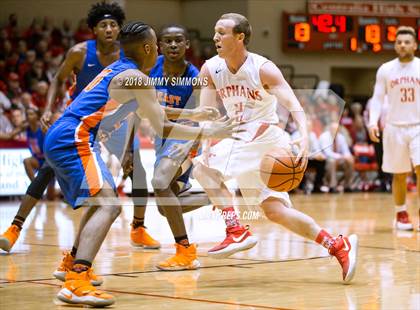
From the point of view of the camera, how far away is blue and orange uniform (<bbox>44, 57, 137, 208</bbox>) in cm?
510

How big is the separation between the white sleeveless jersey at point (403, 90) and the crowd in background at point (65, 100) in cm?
489

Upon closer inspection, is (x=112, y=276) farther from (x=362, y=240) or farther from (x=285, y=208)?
(x=362, y=240)

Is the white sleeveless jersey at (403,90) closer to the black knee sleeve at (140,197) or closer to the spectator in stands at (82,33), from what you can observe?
the black knee sleeve at (140,197)

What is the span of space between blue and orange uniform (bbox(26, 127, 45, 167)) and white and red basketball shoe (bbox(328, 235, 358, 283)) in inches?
329

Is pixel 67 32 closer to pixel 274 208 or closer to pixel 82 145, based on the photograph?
pixel 274 208

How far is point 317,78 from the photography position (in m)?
20.5

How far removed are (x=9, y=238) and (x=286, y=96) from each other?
2.73 m

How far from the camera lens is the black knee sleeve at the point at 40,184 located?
7590 millimetres

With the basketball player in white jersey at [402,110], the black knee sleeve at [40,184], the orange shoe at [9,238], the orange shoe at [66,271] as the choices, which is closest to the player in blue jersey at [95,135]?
the orange shoe at [66,271]

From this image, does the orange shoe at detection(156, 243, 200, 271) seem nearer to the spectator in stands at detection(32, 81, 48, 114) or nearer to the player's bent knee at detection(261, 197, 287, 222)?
the player's bent knee at detection(261, 197, 287, 222)

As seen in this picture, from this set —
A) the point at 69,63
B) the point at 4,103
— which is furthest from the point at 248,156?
the point at 4,103

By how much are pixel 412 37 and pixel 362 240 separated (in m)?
2.40

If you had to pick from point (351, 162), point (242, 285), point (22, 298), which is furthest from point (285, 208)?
point (351, 162)

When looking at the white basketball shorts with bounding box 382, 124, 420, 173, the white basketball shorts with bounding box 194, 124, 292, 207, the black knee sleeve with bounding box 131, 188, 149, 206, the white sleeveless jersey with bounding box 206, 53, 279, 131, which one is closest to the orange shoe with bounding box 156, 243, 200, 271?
the white basketball shorts with bounding box 194, 124, 292, 207
